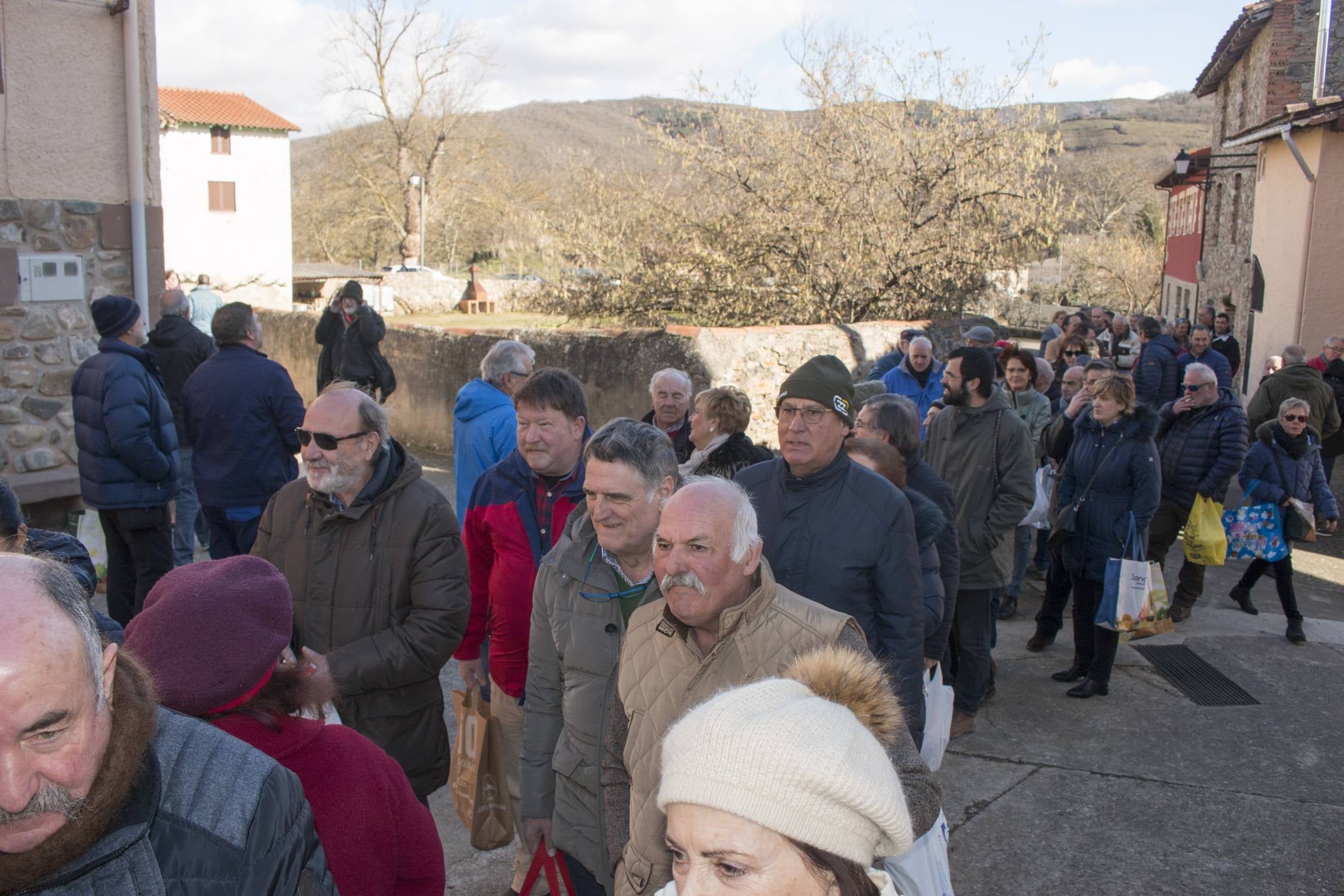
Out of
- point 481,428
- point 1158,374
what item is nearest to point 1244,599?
point 1158,374

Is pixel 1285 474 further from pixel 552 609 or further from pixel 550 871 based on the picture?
pixel 550 871

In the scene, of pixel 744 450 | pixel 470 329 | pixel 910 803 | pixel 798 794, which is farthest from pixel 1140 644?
pixel 470 329

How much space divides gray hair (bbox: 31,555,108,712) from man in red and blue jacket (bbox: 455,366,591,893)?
2.10 m

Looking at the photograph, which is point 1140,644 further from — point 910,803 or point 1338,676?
point 910,803

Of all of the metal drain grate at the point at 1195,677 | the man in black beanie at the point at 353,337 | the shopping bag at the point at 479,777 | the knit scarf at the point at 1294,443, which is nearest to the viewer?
the shopping bag at the point at 479,777

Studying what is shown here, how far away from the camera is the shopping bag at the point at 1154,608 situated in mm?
5453

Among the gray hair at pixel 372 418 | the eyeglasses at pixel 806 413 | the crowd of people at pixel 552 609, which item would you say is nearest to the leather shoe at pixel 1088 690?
the crowd of people at pixel 552 609

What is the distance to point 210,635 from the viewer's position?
1922mm

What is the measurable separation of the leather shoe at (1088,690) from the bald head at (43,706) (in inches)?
208

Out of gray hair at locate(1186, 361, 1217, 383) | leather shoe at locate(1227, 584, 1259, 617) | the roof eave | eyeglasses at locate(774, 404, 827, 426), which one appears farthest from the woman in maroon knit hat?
the roof eave

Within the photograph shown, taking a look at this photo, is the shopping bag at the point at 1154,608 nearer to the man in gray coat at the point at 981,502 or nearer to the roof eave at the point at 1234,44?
the man in gray coat at the point at 981,502

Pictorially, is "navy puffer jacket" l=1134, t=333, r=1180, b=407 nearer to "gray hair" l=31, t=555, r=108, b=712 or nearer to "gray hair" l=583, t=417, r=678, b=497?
"gray hair" l=583, t=417, r=678, b=497

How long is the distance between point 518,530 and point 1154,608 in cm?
368

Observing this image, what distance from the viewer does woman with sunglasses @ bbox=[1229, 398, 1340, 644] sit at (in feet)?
22.9
